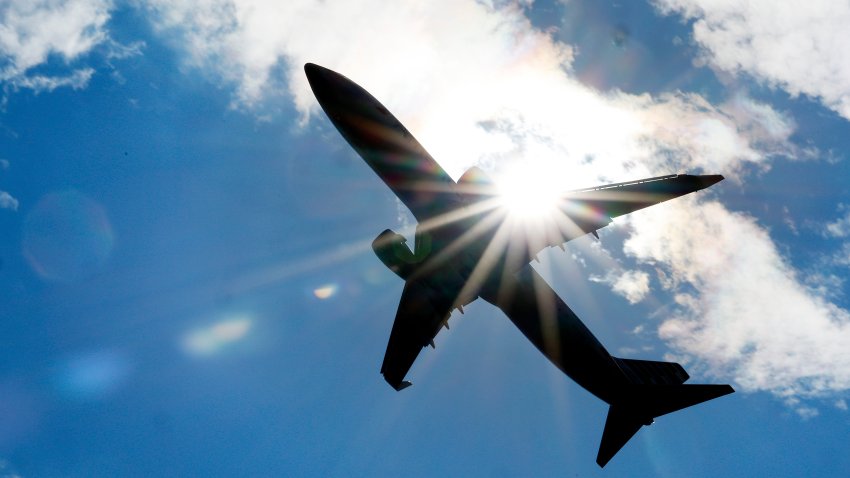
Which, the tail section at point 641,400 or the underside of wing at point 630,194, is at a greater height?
the underside of wing at point 630,194

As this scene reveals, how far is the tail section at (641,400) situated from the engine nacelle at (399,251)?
14256 millimetres

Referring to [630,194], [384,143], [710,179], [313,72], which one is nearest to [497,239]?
[630,194]

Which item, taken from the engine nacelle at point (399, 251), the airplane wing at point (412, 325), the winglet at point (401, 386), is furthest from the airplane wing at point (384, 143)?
the winglet at point (401, 386)

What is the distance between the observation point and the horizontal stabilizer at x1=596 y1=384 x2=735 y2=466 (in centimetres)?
2727

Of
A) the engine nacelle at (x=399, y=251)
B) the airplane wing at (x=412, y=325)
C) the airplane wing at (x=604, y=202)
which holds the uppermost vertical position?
the airplane wing at (x=604, y=202)

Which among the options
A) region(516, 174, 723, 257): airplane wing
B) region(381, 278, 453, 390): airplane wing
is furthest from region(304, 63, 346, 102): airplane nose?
region(516, 174, 723, 257): airplane wing

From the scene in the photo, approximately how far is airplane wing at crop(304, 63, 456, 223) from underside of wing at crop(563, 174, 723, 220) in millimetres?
7783

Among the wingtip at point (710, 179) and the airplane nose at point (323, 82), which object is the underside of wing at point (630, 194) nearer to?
the wingtip at point (710, 179)

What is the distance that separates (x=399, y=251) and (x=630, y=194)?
14.5 meters

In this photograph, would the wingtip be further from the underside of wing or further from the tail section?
the tail section

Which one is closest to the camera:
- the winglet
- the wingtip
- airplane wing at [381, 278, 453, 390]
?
the wingtip

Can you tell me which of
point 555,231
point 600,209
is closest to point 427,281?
point 555,231

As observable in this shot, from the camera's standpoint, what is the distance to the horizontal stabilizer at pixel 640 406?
2727cm

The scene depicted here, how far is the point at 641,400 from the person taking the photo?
27.9m
